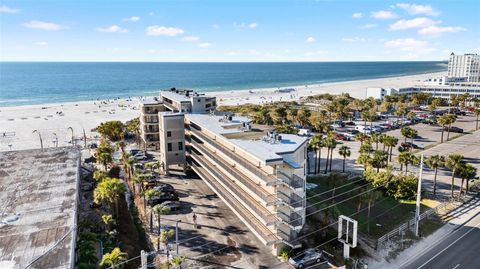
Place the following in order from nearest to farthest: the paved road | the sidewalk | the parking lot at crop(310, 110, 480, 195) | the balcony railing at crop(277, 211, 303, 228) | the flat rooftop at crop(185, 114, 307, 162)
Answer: the balcony railing at crop(277, 211, 303, 228) < the flat rooftop at crop(185, 114, 307, 162) < the paved road < the sidewalk < the parking lot at crop(310, 110, 480, 195)

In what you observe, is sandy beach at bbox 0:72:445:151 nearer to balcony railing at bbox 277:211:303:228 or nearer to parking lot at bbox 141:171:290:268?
parking lot at bbox 141:171:290:268

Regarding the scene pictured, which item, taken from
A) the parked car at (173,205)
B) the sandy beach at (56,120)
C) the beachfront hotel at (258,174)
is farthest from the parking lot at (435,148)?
the sandy beach at (56,120)

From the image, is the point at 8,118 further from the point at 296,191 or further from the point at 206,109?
the point at 296,191

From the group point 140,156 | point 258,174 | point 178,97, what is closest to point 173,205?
point 258,174

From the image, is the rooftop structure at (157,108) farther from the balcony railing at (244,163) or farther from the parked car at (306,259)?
Answer: the parked car at (306,259)

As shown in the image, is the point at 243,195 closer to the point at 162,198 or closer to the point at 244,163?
the point at 244,163

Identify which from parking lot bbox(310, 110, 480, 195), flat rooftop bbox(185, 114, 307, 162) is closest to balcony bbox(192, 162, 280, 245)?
flat rooftop bbox(185, 114, 307, 162)

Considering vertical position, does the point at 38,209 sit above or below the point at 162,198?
above
